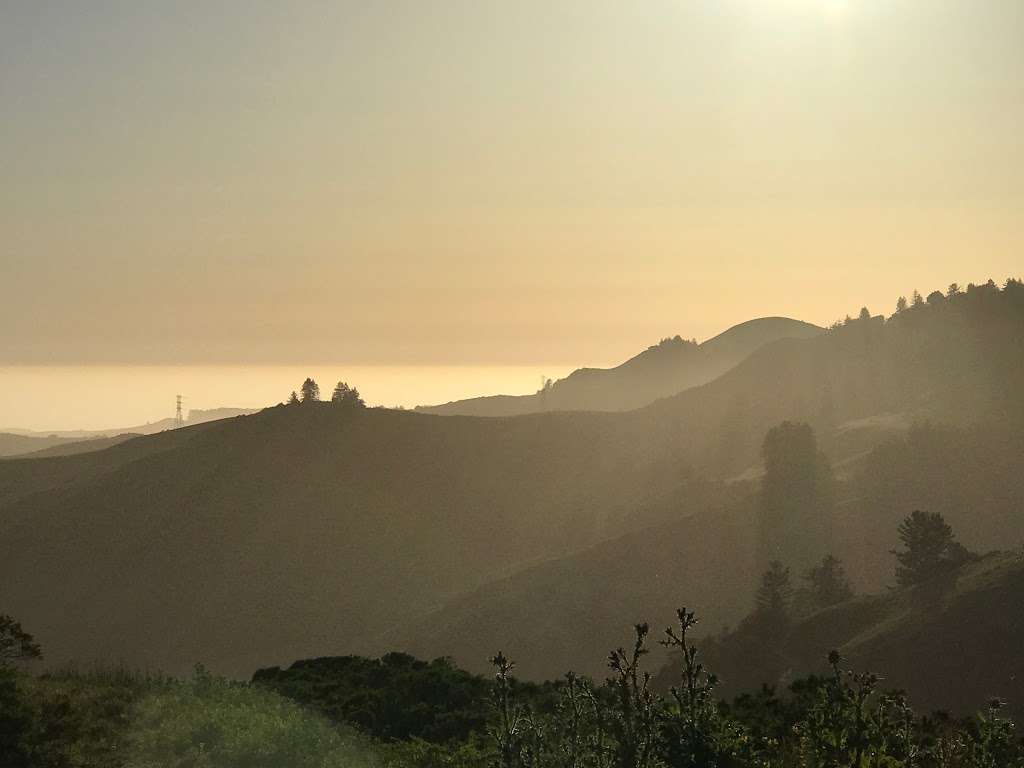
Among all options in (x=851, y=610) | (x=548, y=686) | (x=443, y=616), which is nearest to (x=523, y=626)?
(x=443, y=616)

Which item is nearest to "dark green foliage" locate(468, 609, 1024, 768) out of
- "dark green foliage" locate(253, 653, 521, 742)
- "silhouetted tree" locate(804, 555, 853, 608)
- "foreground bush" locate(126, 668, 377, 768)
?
"foreground bush" locate(126, 668, 377, 768)

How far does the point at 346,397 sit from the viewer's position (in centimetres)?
15300

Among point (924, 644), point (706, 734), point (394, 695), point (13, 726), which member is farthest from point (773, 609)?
point (706, 734)

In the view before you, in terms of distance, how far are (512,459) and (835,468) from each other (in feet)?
174

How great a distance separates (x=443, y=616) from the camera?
85.9 metres

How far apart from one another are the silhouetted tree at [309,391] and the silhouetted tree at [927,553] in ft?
378

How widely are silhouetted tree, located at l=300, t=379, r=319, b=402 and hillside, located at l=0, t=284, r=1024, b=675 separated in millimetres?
12978

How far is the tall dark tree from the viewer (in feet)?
278

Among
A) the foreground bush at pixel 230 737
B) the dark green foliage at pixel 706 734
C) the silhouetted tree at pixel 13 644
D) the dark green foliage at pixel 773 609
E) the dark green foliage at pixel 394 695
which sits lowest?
the dark green foliage at pixel 773 609

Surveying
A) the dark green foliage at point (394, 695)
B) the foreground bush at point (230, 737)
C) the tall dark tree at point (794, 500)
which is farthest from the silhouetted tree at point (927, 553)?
the foreground bush at point (230, 737)

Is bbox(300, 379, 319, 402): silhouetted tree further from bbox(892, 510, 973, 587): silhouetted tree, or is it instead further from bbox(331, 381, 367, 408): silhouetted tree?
bbox(892, 510, 973, 587): silhouetted tree

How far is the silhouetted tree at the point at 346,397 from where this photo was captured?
5945 inches

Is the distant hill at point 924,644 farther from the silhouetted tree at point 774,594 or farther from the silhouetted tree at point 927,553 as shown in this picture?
the silhouetted tree at point 774,594

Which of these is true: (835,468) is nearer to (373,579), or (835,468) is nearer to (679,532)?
(679,532)
